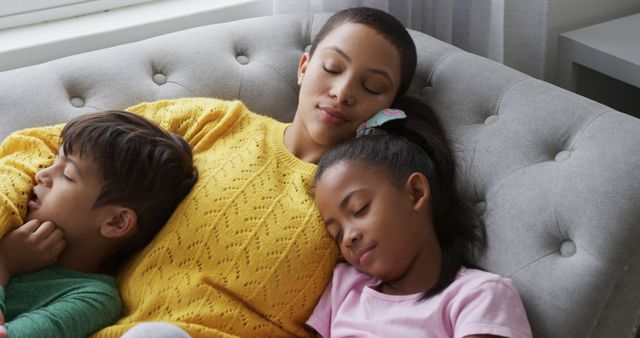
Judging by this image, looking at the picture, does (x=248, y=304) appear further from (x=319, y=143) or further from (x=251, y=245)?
(x=319, y=143)

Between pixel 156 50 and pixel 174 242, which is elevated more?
pixel 156 50

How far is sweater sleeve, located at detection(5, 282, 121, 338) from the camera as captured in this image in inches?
47.8

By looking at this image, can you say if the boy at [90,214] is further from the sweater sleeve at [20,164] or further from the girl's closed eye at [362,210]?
the girl's closed eye at [362,210]

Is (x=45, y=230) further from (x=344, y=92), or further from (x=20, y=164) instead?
(x=344, y=92)

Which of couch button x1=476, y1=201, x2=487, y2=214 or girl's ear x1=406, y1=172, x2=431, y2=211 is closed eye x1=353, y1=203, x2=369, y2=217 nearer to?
girl's ear x1=406, y1=172, x2=431, y2=211

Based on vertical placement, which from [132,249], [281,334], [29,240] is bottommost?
[281,334]

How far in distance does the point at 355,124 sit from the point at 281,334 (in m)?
0.40

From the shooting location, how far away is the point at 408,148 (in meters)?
1.43

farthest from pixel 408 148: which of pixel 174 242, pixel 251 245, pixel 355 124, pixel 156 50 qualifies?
pixel 156 50

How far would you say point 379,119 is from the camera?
1488 millimetres

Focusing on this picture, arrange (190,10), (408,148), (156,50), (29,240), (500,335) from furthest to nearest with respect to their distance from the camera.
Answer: (190,10) < (156,50) < (408,148) < (29,240) < (500,335)

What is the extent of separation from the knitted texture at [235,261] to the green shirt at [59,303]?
0.03 m

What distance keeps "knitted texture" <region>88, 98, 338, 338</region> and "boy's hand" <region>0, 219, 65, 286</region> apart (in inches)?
5.8

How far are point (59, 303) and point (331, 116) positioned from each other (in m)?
0.56
